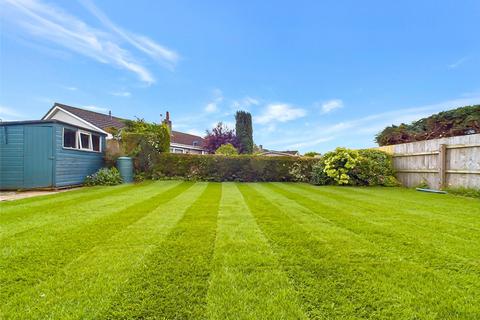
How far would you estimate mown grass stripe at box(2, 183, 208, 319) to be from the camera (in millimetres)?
1598

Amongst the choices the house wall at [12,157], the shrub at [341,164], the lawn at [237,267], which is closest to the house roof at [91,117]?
the house wall at [12,157]

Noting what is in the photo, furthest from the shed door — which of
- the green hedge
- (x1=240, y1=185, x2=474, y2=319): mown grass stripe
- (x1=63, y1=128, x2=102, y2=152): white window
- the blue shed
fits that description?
(x1=240, y1=185, x2=474, y2=319): mown grass stripe

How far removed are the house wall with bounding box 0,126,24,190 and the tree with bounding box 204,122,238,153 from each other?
20198 millimetres

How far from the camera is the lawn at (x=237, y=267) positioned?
1642mm

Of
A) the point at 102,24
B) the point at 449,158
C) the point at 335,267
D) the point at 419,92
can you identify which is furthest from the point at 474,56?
the point at 102,24

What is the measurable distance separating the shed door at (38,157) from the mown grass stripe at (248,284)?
8.33 meters

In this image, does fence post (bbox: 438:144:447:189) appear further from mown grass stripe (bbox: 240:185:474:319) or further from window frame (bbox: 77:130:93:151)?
window frame (bbox: 77:130:93:151)

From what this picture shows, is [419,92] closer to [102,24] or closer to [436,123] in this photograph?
[436,123]

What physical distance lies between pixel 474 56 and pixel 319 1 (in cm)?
574

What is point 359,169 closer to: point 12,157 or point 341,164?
Result: point 341,164

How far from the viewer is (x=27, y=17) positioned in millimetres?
7906

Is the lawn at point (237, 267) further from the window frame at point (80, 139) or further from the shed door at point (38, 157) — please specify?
the window frame at point (80, 139)

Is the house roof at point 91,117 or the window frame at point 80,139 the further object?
the house roof at point 91,117

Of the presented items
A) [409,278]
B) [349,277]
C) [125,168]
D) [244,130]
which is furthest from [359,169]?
[244,130]
